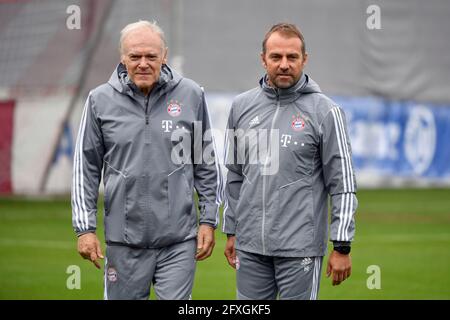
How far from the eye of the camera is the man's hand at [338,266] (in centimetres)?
600

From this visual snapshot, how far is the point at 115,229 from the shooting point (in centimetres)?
613

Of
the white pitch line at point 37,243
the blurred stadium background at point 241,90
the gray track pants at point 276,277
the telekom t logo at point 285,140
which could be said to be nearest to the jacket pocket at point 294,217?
the gray track pants at point 276,277

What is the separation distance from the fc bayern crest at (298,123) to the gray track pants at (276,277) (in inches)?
31.1

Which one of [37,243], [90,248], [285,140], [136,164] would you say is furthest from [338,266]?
[37,243]

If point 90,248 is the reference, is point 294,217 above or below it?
above

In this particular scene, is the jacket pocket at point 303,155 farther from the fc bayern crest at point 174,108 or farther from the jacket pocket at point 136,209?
the jacket pocket at point 136,209

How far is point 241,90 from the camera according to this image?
2148cm

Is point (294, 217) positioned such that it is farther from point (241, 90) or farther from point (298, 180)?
point (241, 90)

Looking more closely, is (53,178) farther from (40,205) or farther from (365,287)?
(365,287)

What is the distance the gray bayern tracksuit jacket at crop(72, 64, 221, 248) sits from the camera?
19.9ft

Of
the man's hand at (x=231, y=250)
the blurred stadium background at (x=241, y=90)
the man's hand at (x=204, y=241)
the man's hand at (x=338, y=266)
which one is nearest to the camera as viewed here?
the man's hand at (x=338, y=266)

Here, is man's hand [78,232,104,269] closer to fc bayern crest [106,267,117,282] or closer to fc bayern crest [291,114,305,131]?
fc bayern crest [106,267,117,282]

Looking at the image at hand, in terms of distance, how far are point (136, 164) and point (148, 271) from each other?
2.15 feet

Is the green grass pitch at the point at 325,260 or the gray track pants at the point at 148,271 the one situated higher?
the gray track pants at the point at 148,271
